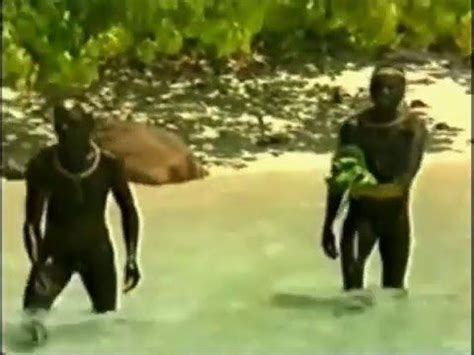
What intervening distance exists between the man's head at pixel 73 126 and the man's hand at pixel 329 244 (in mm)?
359

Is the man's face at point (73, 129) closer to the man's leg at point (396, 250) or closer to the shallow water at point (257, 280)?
the shallow water at point (257, 280)

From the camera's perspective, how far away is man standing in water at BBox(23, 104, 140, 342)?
5.14 feet

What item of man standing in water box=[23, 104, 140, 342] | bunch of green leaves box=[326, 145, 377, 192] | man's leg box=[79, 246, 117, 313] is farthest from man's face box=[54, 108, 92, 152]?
bunch of green leaves box=[326, 145, 377, 192]

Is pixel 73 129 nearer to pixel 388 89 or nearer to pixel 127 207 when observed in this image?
pixel 127 207

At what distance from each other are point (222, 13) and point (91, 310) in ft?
1.51

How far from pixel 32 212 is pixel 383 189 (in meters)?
0.50

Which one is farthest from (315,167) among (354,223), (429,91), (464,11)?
(464,11)

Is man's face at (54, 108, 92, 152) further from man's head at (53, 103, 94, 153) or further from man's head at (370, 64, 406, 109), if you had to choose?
man's head at (370, 64, 406, 109)

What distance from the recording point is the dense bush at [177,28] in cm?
158

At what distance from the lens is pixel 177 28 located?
1609 millimetres

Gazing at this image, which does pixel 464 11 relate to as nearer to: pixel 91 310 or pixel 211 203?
pixel 211 203

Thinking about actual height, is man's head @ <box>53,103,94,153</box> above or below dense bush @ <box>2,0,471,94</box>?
below

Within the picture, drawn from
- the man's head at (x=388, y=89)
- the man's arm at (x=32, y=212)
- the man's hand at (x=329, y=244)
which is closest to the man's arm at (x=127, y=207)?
the man's arm at (x=32, y=212)

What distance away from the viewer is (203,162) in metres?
1.61
